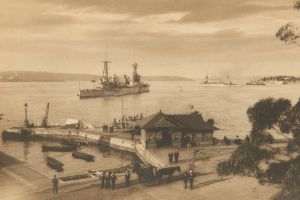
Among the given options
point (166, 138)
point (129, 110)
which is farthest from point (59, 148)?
point (129, 110)

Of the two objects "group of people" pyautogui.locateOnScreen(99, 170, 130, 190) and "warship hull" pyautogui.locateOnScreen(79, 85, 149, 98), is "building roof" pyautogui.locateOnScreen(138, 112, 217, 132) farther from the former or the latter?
"warship hull" pyautogui.locateOnScreen(79, 85, 149, 98)

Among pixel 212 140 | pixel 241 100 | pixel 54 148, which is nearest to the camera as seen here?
pixel 212 140

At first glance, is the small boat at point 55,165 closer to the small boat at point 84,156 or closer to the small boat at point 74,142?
the small boat at point 84,156

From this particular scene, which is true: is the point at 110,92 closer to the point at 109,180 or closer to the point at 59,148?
the point at 59,148

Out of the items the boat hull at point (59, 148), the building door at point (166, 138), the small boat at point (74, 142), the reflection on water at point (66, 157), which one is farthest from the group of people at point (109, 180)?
the small boat at point (74, 142)

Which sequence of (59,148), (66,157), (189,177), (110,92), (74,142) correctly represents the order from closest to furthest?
1. (189,177)
2. (66,157)
3. (59,148)
4. (74,142)
5. (110,92)

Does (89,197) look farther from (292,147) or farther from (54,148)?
(54,148)

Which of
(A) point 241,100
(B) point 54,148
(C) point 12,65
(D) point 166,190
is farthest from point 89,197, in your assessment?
(A) point 241,100

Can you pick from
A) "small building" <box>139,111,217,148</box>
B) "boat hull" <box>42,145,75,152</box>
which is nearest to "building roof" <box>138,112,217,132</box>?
"small building" <box>139,111,217,148</box>
